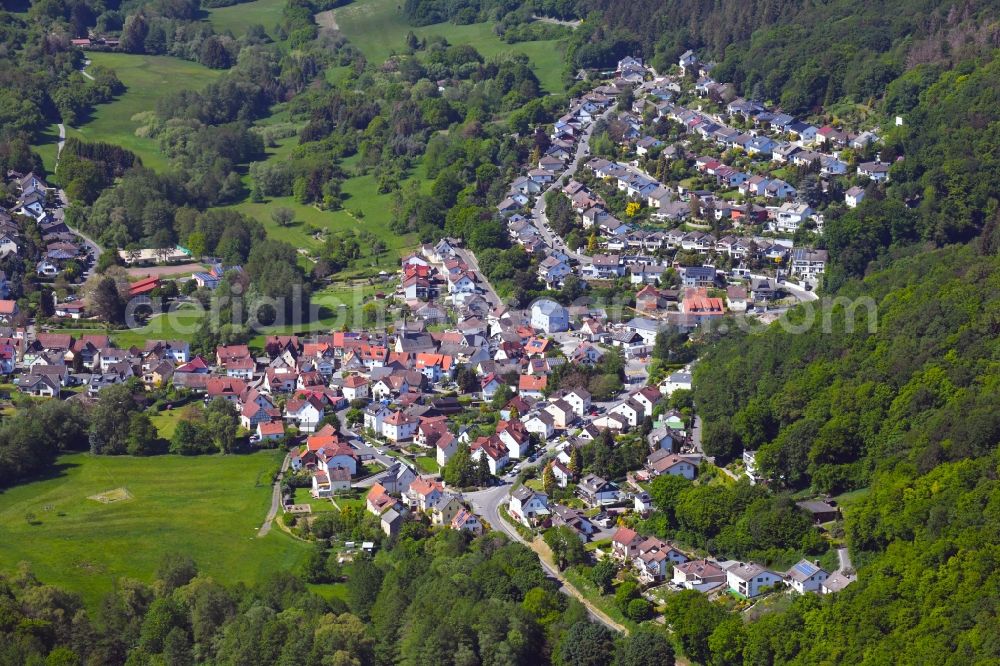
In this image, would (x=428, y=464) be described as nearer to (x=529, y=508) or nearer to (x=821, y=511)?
(x=529, y=508)

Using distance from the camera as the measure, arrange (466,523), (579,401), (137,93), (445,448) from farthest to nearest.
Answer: (137,93) → (579,401) → (445,448) → (466,523)

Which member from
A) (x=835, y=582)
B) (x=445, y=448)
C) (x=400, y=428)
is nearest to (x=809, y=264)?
(x=400, y=428)

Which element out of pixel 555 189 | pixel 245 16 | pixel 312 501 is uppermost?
pixel 245 16

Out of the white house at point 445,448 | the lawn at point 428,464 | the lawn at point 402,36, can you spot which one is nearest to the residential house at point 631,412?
the white house at point 445,448

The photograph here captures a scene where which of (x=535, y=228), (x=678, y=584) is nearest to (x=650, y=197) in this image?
(x=535, y=228)

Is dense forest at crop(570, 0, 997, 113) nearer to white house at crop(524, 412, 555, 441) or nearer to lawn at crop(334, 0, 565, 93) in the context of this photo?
lawn at crop(334, 0, 565, 93)

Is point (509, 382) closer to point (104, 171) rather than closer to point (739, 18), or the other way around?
point (104, 171)

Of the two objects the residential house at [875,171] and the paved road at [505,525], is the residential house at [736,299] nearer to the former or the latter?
the residential house at [875,171]
